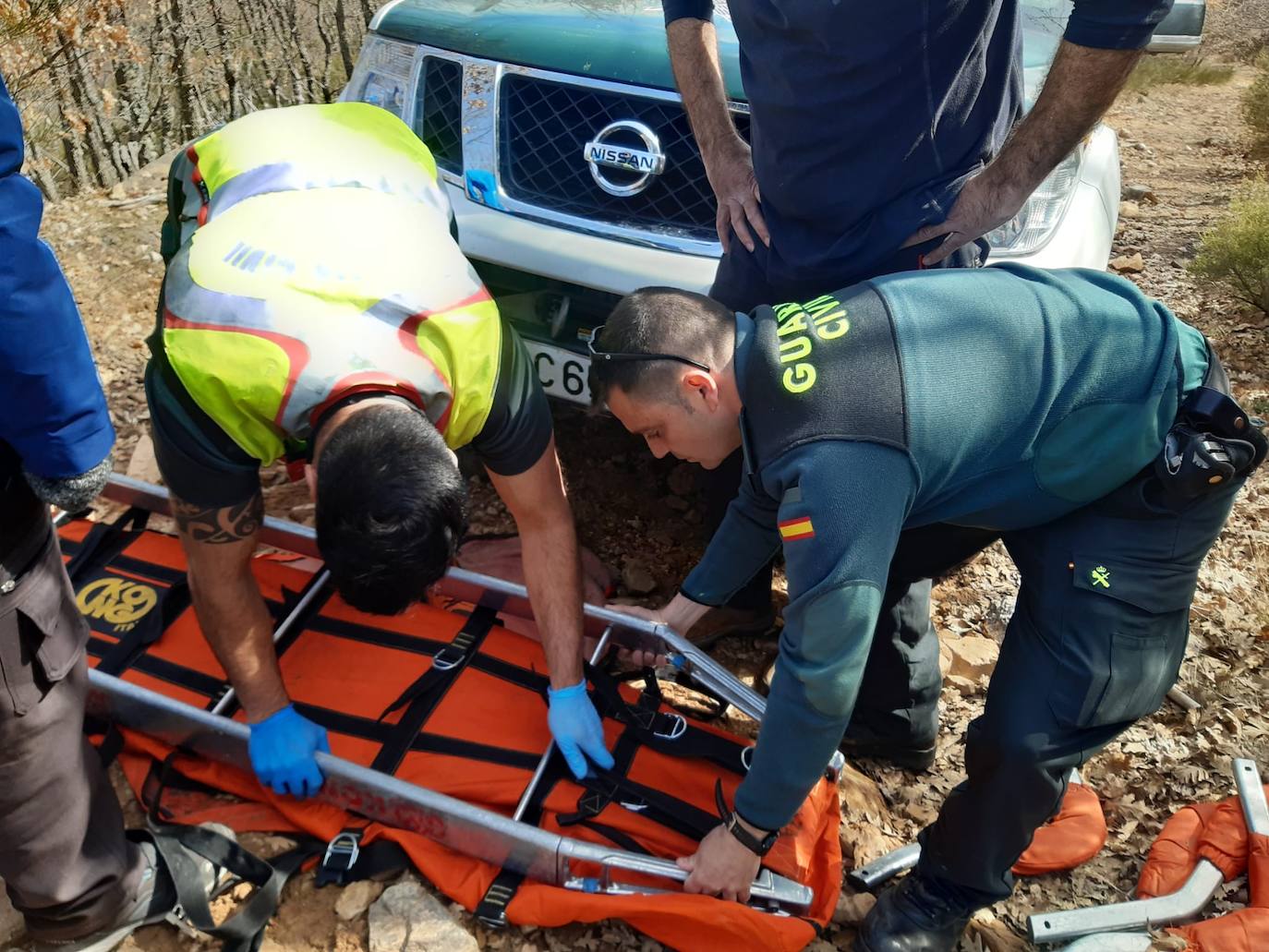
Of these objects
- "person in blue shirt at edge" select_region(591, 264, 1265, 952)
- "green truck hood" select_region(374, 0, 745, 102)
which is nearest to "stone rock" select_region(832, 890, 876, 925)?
"person in blue shirt at edge" select_region(591, 264, 1265, 952)

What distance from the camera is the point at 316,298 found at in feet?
6.47

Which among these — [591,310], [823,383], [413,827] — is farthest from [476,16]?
[413,827]

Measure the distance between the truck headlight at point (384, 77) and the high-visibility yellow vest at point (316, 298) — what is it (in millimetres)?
985

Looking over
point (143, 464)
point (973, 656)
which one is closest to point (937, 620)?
point (973, 656)

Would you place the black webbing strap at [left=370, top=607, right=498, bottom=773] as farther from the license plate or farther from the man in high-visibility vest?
the license plate

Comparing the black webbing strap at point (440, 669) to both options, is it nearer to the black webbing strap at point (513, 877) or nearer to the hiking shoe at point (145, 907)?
the black webbing strap at point (513, 877)

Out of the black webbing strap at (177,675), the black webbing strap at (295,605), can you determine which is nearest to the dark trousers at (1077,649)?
the black webbing strap at (295,605)

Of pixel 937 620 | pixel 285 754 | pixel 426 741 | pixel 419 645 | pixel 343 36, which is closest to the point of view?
pixel 285 754

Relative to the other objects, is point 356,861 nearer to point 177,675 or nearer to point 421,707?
point 421,707

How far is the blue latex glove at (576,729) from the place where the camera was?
238 cm

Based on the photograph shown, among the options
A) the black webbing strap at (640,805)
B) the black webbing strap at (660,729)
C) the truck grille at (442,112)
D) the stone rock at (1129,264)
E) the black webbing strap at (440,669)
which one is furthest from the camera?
the stone rock at (1129,264)

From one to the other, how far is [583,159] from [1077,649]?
1.96 meters

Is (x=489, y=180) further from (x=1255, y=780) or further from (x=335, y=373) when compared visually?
A: (x=1255, y=780)

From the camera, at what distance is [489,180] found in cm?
308
